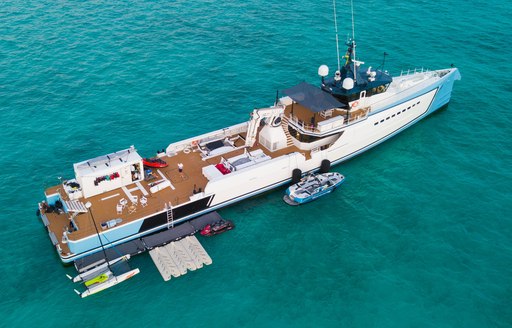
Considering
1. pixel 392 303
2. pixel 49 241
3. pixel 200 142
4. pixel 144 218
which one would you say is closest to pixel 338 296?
pixel 392 303

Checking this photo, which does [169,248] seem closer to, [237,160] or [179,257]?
[179,257]

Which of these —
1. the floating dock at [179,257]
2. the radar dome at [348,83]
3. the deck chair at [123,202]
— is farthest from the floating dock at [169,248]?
the radar dome at [348,83]

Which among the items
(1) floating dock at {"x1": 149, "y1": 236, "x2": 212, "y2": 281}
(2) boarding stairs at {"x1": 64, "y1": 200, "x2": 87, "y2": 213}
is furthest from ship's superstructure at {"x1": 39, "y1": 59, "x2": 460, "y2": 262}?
(1) floating dock at {"x1": 149, "y1": 236, "x2": 212, "y2": 281}

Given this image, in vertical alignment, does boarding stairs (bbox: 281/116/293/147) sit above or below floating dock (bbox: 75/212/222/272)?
above

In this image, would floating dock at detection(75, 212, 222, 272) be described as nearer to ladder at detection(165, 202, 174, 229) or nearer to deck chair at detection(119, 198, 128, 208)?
ladder at detection(165, 202, 174, 229)

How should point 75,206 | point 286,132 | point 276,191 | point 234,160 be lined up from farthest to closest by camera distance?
point 286,132, point 276,191, point 234,160, point 75,206

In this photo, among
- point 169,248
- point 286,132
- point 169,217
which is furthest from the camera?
point 286,132

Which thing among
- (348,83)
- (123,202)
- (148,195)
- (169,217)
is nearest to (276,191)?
(169,217)
